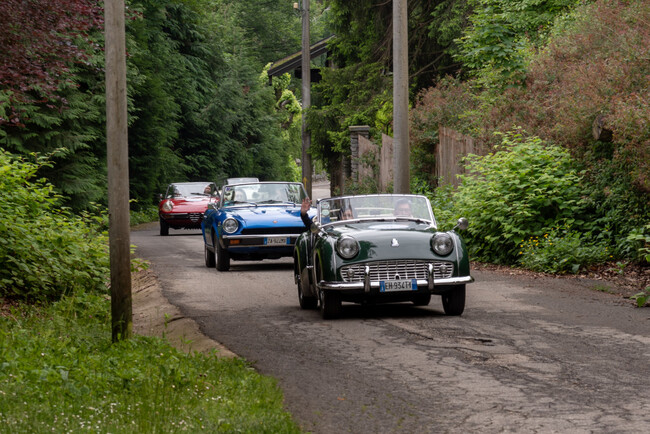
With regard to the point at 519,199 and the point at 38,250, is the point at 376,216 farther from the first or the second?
the point at 519,199

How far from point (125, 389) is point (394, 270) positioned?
433 centimetres

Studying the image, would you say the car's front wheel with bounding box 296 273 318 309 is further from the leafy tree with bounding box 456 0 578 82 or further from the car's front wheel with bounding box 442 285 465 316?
the leafy tree with bounding box 456 0 578 82

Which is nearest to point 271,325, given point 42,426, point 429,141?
point 42,426

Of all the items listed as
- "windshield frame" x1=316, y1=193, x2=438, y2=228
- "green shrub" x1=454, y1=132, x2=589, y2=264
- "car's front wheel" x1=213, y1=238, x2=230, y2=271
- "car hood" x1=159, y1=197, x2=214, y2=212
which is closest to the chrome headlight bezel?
"car's front wheel" x1=213, y1=238, x2=230, y2=271

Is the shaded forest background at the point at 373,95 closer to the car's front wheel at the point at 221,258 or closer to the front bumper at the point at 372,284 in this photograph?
the car's front wheel at the point at 221,258

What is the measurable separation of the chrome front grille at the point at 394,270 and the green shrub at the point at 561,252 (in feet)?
15.0

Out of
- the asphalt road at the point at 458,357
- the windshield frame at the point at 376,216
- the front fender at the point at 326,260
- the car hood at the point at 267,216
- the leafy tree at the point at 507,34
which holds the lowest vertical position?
the asphalt road at the point at 458,357

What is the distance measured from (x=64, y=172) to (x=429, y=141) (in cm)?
1400

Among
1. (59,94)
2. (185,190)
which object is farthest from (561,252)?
(59,94)

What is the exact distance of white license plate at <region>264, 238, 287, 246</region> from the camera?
16.9m

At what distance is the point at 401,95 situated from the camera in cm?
1933

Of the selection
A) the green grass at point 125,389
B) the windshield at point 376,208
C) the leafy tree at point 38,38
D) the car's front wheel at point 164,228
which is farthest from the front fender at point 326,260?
the car's front wheel at point 164,228

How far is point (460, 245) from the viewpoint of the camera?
10.8 meters

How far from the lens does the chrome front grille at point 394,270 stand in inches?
411
